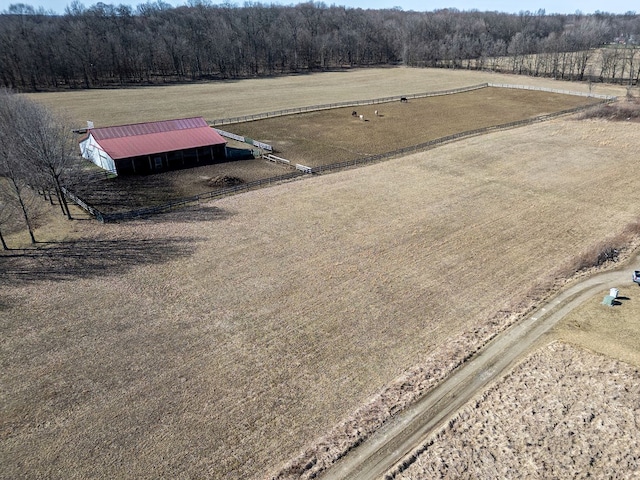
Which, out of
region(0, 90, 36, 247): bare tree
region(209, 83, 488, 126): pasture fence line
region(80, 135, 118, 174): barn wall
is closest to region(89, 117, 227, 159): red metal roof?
region(80, 135, 118, 174): barn wall

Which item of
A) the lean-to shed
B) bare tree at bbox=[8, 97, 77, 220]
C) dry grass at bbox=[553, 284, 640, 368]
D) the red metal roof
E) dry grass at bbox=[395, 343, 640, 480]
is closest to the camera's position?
dry grass at bbox=[395, 343, 640, 480]

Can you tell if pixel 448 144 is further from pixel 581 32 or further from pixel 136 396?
pixel 581 32

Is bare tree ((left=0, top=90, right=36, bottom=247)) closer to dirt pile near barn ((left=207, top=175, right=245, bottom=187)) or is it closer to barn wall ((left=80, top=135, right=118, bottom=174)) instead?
barn wall ((left=80, top=135, right=118, bottom=174))

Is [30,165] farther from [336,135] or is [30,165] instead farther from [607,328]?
[607,328]

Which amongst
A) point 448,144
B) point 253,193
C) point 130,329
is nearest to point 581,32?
point 448,144

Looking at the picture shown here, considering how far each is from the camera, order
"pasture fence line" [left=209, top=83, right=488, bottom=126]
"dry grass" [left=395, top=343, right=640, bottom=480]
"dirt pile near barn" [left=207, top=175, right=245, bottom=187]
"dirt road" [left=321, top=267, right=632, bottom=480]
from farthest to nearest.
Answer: "pasture fence line" [left=209, top=83, right=488, bottom=126]
"dirt pile near barn" [left=207, top=175, right=245, bottom=187]
"dirt road" [left=321, top=267, right=632, bottom=480]
"dry grass" [left=395, top=343, right=640, bottom=480]

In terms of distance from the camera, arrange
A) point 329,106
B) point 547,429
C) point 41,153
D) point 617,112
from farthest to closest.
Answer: point 329,106, point 617,112, point 41,153, point 547,429

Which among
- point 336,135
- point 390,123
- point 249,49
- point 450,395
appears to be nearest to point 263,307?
point 450,395
